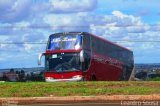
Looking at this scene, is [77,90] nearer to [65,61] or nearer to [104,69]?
[65,61]

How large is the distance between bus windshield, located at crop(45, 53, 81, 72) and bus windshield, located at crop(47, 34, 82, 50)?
0.64 meters

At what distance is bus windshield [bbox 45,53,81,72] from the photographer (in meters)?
33.5

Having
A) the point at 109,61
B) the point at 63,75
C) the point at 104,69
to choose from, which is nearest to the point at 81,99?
the point at 63,75

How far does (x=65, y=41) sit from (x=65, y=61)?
4.85 feet

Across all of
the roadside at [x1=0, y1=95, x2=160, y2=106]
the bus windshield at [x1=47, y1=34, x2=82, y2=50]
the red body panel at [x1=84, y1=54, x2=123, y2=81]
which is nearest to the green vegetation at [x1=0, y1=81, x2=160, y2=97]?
the roadside at [x1=0, y1=95, x2=160, y2=106]

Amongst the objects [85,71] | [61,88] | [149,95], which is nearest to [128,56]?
[85,71]

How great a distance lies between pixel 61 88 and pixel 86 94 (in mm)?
3136

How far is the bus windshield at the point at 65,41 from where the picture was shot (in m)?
33.9

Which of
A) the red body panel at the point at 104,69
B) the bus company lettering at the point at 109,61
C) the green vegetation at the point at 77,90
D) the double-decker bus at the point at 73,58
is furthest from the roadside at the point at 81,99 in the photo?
the bus company lettering at the point at 109,61

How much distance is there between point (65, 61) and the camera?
33625mm

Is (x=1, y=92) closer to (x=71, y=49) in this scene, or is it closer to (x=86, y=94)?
(x=86, y=94)

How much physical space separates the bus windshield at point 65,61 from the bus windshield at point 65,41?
64cm

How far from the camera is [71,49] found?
3369cm

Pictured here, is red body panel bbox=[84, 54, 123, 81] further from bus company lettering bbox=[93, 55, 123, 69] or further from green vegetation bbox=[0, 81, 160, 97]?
green vegetation bbox=[0, 81, 160, 97]
